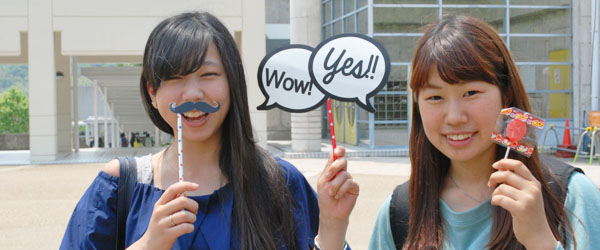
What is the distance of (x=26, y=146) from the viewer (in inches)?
965

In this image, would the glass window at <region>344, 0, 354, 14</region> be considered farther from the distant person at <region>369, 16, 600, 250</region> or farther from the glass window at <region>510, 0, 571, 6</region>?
the distant person at <region>369, 16, 600, 250</region>

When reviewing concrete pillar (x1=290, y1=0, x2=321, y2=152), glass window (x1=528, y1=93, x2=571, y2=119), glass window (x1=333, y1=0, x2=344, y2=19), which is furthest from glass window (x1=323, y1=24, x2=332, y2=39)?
glass window (x1=528, y1=93, x2=571, y2=119)

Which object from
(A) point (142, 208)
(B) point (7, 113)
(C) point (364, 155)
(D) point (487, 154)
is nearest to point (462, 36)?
(D) point (487, 154)

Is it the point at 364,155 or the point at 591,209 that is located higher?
the point at 591,209

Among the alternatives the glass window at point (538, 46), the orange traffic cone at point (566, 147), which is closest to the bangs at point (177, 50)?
the orange traffic cone at point (566, 147)

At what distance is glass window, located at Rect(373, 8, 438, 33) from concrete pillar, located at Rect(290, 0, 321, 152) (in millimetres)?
1879

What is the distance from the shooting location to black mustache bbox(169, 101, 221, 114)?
6.13 feet

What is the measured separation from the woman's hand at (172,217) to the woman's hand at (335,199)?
1.35ft

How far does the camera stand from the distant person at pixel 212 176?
188 centimetres

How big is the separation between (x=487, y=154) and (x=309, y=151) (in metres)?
13.4

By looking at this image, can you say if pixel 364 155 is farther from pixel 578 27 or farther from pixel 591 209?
pixel 591 209

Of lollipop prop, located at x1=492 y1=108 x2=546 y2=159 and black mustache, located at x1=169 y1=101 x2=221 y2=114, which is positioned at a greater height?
black mustache, located at x1=169 y1=101 x2=221 y2=114

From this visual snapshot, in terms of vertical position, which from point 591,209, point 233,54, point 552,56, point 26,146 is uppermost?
point 552,56

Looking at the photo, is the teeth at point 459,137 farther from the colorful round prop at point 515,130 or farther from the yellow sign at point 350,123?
the yellow sign at point 350,123
